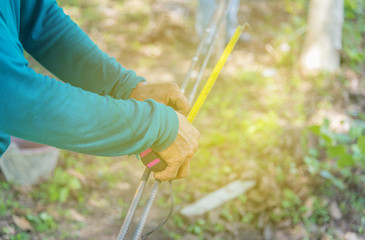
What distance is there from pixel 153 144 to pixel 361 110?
3716 mm

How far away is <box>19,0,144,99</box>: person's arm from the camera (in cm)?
158

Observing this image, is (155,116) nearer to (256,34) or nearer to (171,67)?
(171,67)

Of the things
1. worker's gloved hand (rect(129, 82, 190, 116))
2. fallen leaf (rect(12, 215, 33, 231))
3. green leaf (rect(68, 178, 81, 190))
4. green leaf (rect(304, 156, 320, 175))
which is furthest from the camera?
green leaf (rect(304, 156, 320, 175))

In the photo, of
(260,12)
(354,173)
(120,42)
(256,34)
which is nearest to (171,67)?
(120,42)

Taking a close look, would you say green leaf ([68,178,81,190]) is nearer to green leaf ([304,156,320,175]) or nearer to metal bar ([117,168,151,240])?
metal bar ([117,168,151,240])

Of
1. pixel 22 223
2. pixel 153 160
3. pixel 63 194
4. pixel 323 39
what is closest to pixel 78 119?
pixel 153 160

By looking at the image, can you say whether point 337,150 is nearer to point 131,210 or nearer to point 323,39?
point 131,210

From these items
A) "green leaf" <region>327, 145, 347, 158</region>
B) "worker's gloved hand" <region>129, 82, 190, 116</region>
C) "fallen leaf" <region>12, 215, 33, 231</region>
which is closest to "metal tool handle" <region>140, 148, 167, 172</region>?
"worker's gloved hand" <region>129, 82, 190, 116</region>

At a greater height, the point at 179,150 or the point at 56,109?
the point at 56,109

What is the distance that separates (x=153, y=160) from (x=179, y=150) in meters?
0.13

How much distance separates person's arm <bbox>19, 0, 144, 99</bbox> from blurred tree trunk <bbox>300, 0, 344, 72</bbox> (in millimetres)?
3807

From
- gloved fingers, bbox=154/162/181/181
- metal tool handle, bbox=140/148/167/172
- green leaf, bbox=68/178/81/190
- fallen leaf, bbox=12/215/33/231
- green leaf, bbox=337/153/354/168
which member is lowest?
green leaf, bbox=337/153/354/168

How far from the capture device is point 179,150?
4.48 feet

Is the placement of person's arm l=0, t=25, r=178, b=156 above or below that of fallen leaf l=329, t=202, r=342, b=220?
above
